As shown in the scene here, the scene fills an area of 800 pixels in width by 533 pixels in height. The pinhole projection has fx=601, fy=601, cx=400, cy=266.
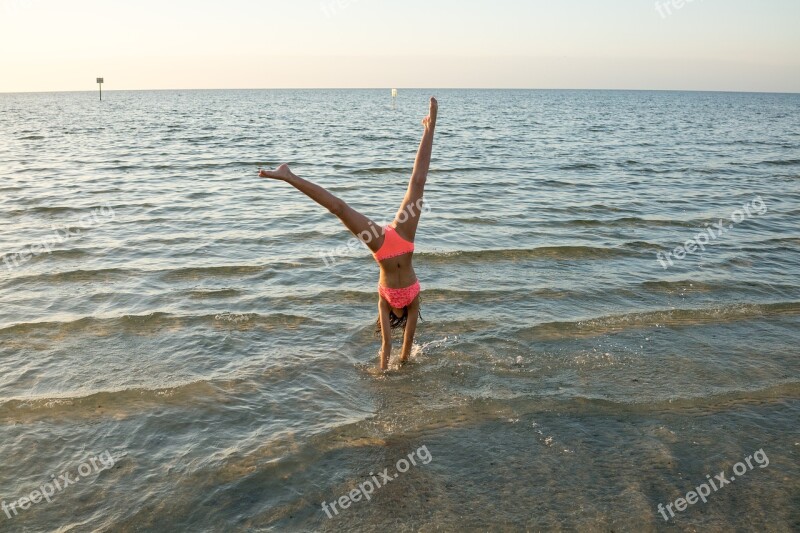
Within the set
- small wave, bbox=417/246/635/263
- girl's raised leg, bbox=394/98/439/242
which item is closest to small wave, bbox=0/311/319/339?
girl's raised leg, bbox=394/98/439/242

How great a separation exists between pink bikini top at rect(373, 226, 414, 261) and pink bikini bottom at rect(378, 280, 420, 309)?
44 cm

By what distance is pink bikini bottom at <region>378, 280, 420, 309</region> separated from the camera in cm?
689

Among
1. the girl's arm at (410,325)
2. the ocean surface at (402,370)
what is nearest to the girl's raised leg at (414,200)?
the girl's arm at (410,325)

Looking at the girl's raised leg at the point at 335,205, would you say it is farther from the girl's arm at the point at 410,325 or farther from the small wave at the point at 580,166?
the small wave at the point at 580,166

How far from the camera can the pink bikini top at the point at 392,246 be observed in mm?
6594

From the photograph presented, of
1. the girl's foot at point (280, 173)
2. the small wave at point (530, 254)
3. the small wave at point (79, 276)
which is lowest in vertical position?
the small wave at point (79, 276)

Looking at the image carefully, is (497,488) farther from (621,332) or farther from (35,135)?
(35,135)

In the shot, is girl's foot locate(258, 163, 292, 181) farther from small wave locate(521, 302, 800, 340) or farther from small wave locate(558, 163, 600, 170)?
small wave locate(558, 163, 600, 170)

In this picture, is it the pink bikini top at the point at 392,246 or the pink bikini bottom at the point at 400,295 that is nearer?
the pink bikini top at the point at 392,246

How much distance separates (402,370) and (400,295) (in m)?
0.93

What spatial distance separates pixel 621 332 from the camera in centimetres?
809

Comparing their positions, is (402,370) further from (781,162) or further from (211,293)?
(781,162)

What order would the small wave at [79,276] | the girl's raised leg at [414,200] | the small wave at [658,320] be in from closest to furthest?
the girl's raised leg at [414,200], the small wave at [658,320], the small wave at [79,276]

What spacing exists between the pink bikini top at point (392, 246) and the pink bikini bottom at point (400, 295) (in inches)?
Result: 17.4
